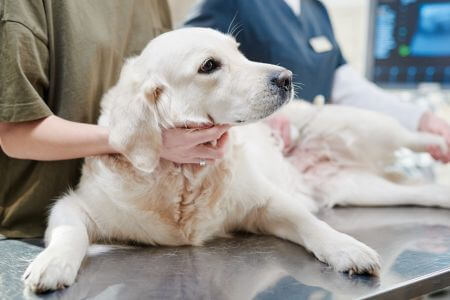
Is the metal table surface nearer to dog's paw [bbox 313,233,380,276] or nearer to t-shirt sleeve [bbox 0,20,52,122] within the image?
dog's paw [bbox 313,233,380,276]

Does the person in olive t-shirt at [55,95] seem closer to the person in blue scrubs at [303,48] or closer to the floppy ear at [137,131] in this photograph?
the floppy ear at [137,131]

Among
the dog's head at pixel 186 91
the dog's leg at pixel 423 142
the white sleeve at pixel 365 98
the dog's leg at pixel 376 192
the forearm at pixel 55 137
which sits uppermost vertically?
the dog's head at pixel 186 91

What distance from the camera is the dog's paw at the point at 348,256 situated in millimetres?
875

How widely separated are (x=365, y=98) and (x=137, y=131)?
3.93 ft

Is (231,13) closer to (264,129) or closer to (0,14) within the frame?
(264,129)

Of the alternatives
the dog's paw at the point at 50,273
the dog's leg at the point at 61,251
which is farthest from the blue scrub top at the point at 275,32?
A: the dog's paw at the point at 50,273

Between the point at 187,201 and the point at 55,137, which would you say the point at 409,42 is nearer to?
the point at 187,201

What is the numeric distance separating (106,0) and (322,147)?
0.83 metres

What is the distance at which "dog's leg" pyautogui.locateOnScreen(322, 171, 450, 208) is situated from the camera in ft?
4.51

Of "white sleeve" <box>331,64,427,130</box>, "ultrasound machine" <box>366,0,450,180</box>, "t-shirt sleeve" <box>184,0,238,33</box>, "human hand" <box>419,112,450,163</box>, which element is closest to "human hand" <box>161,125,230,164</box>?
"t-shirt sleeve" <box>184,0,238,33</box>

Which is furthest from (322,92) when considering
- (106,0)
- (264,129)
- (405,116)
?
(106,0)

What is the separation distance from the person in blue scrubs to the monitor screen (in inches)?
30.7

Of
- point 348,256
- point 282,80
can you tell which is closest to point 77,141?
point 282,80

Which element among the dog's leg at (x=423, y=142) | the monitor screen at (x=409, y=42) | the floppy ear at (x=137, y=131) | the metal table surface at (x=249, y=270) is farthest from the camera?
the monitor screen at (x=409, y=42)
